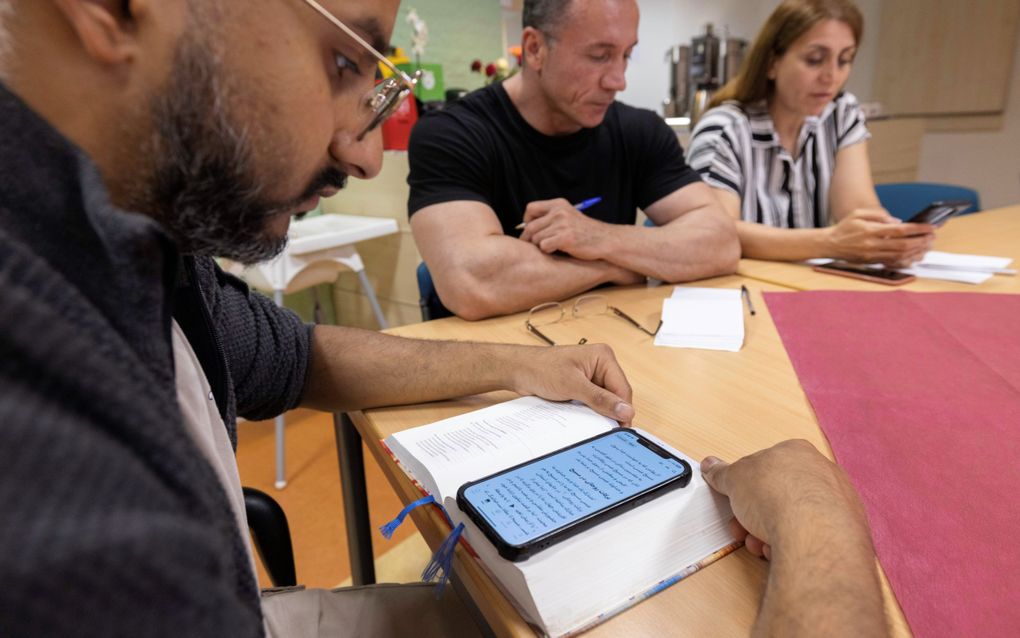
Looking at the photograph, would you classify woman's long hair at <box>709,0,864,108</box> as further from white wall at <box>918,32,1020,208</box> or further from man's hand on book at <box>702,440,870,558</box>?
white wall at <box>918,32,1020,208</box>

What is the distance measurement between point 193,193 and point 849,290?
49.6 inches

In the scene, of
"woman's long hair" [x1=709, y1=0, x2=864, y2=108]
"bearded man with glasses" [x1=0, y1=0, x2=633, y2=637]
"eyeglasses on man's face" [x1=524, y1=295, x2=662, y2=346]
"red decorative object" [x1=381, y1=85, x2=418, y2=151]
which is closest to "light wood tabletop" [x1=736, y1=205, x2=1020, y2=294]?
"eyeglasses on man's face" [x1=524, y1=295, x2=662, y2=346]

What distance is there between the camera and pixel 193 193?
0.50 m

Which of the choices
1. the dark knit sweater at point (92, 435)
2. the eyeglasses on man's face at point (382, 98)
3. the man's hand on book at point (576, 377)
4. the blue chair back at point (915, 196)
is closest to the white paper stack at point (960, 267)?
the blue chair back at point (915, 196)

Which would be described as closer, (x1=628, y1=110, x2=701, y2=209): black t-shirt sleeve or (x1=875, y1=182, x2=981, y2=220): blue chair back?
(x1=628, y1=110, x2=701, y2=209): black t-shirt sleeve

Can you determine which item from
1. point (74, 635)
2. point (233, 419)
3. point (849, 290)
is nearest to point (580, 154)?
point (849, 290)

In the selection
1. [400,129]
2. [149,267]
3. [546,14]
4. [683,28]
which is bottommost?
[149,267]

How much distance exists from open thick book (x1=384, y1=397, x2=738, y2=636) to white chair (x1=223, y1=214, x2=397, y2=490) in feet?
4.62

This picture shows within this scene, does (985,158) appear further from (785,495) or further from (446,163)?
(785,495)

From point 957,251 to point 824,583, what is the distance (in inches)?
62.3

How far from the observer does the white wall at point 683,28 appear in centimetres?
392

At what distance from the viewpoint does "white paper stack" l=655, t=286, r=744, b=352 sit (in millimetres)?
1011

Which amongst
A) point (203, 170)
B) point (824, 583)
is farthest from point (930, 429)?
point (203, 170)

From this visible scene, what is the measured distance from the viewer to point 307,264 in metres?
2.06
